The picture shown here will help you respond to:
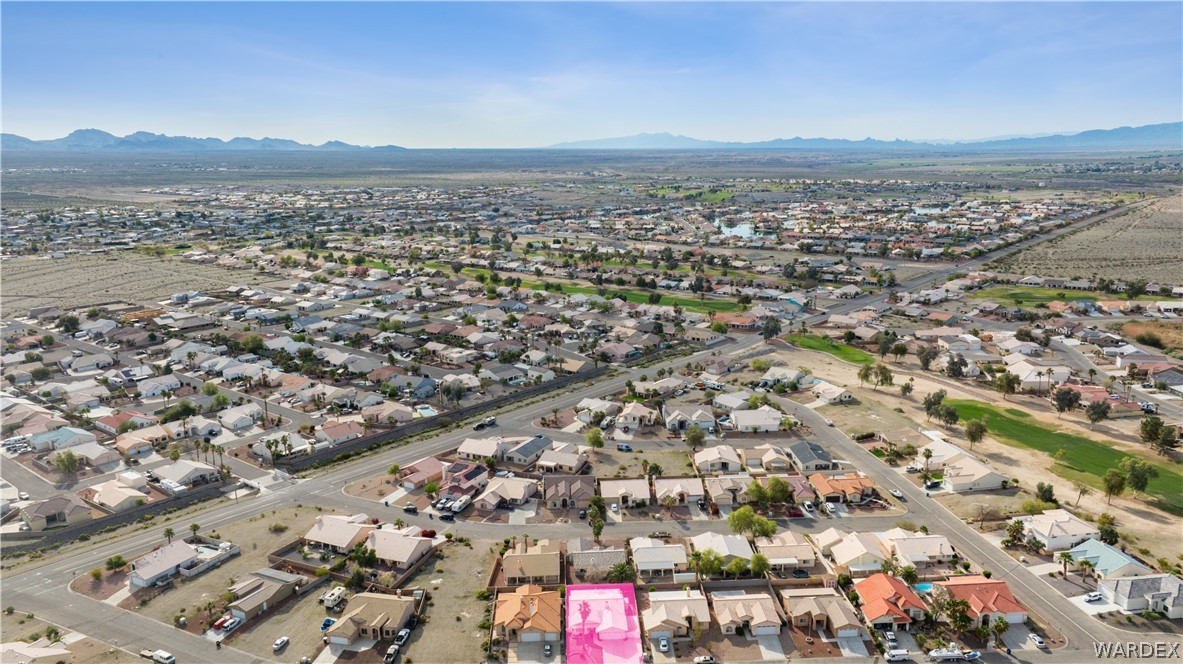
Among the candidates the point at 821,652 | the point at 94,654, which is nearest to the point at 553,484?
the point at 821,652

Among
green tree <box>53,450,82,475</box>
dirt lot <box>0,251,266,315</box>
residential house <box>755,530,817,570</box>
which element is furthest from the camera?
dirt lot <box>0,251,266,315</box>

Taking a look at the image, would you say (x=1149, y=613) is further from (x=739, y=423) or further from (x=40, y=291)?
(x=40, y=291)

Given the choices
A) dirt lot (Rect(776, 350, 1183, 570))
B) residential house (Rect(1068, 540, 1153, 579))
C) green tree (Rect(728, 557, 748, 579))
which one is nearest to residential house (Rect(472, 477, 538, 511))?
green tree (Rect(728, 557, 748, 579))

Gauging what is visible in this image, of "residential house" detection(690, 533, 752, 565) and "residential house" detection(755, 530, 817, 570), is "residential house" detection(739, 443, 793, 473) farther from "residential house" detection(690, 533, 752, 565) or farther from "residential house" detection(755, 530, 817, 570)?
"residential house" detection(690, 533, 752, 565)

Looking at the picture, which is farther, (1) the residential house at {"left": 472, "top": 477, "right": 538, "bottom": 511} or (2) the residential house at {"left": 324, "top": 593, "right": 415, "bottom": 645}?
(1) the residential house at {"left": 472, "top": 477, "right": 538, "bottom": 511}

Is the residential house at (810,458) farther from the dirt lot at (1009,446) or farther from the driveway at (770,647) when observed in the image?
the driveway at (770,647)
